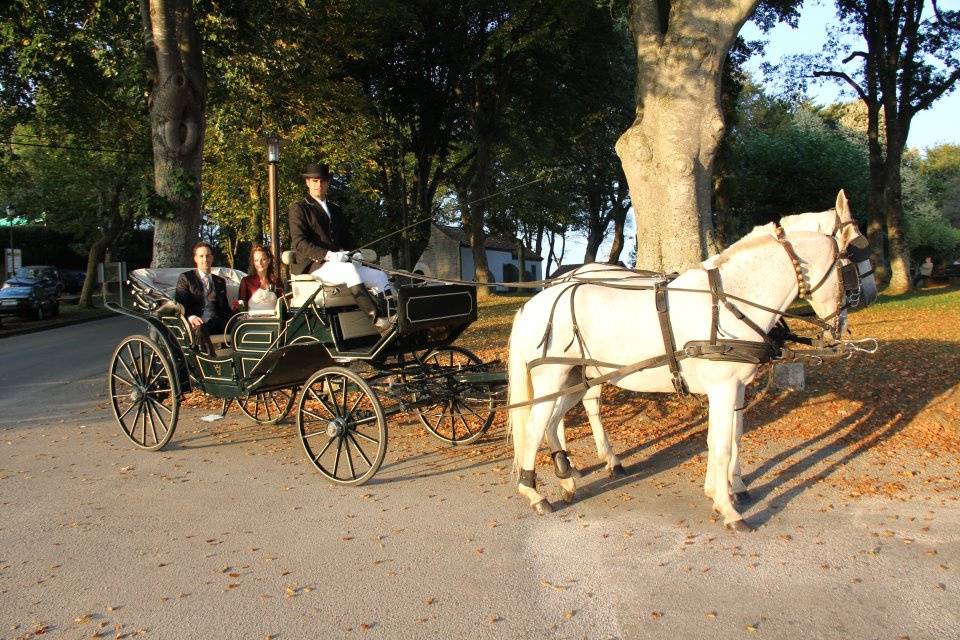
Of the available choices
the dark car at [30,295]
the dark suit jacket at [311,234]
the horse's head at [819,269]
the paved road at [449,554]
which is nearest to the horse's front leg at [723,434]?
the paved road at [449,554]

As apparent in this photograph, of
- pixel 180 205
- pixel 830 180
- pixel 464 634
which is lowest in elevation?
pixel 464 634

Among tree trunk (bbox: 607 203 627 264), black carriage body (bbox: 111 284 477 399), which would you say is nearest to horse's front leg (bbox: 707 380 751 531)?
black carriage body (bbox: 111 284 477 399)

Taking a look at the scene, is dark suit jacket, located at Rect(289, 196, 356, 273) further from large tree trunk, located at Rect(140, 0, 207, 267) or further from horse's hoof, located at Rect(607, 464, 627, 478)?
large tree trunk, located at Rect(140, 0, 207, 267)

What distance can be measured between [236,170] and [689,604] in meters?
28.6

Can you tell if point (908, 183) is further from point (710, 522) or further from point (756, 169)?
point (710, 522)

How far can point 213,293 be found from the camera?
8484mm

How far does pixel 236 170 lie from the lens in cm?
2952

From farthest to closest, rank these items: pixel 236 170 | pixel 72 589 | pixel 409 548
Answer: pixel 236 170, pixel 409 548, pixel 72 589

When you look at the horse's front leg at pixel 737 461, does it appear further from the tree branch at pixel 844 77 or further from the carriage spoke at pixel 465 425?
the tree branch at pixel 844 77

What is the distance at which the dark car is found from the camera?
2605 centimetres

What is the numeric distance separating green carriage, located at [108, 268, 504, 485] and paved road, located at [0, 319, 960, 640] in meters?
0.46

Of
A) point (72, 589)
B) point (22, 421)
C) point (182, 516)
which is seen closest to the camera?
point (72, 589)

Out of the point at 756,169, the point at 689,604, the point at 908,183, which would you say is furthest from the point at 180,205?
the point at 908,183

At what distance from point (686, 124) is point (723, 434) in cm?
486
